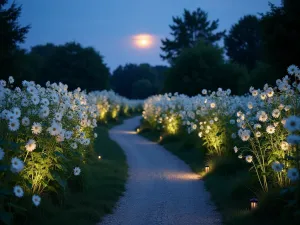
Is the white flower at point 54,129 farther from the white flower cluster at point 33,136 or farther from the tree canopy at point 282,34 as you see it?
the tree canopy at point 282,34

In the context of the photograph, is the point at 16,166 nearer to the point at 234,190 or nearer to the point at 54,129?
the point at 54,129

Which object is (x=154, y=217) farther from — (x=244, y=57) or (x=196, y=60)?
(x=244, y=57)

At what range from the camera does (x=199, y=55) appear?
36.1 meters

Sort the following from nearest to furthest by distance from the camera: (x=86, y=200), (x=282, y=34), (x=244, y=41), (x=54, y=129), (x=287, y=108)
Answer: (x=54, y=129), (x=287, y=108), (x=86, y=200), (x=282, y=34), (x=244, y=41)

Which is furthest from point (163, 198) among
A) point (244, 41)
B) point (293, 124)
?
point (244, 41)

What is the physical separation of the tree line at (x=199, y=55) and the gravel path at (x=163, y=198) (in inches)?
260

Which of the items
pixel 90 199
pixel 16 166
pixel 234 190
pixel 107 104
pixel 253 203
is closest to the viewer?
pixel 16 166

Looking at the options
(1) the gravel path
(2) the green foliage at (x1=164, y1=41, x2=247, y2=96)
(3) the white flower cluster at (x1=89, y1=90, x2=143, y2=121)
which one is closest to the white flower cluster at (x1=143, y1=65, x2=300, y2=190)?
(1) the gravel path

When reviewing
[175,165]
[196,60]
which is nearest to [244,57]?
[196,60]

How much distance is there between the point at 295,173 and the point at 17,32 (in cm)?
2027

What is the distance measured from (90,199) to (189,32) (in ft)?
165

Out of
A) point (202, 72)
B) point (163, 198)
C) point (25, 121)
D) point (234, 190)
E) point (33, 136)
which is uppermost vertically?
point (202, 72)

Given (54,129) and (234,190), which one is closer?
(54,129)

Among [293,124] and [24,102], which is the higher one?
[24,102]
